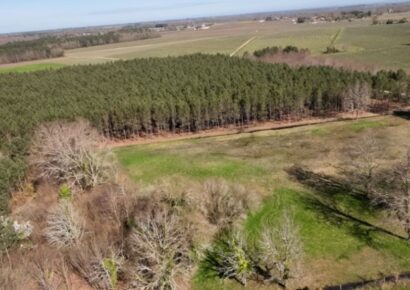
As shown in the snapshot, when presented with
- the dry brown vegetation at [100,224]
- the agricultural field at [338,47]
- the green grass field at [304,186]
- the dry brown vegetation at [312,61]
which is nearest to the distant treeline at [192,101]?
the green grass field at [304,186]

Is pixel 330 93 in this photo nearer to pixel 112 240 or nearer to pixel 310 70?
pixel 310 70

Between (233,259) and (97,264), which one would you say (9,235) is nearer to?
(97,264)

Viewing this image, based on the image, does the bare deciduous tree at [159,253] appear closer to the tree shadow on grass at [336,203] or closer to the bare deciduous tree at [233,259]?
the bare deciduous tree at [233,259]

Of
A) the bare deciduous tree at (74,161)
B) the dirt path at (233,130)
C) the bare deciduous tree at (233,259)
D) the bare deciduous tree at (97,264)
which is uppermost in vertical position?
the bare deciduous tree at (74,161)

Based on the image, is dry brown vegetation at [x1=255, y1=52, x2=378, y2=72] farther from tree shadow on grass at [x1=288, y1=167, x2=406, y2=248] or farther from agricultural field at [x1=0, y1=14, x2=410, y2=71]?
tree shadow on grass at [x1=288, y1=167, x2=406, y2=248]

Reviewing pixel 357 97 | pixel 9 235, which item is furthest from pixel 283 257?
pixel 357 97

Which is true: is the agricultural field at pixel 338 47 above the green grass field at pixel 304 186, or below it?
below

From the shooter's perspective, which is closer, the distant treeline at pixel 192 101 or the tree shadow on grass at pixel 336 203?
the tree shadow on grass at pixel 336 203
